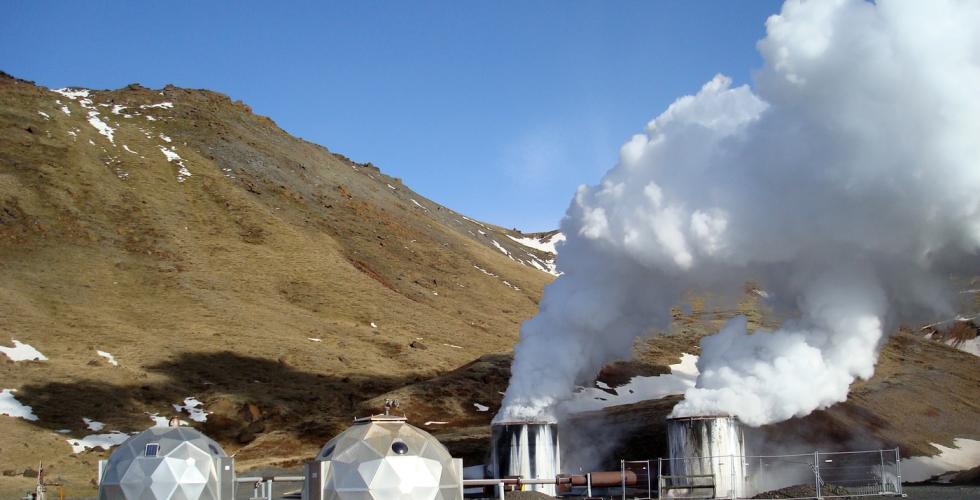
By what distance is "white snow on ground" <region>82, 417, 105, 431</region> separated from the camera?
185ft

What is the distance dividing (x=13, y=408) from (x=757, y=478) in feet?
133

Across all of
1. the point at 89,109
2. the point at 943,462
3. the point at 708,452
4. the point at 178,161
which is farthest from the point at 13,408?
the point at 89,109

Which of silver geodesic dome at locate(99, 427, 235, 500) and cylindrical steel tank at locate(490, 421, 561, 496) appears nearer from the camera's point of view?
silver geodesic dome at locate(99, 427, 235, 500)

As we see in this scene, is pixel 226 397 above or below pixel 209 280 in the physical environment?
below

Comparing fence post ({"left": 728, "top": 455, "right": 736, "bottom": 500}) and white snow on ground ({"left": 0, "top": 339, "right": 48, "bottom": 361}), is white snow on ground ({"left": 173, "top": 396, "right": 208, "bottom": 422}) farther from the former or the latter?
fence post ({"left": 728, "top": 455, "right": 736, "bottom": 500})

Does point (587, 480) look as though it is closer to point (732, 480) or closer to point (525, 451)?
point (525, 451)

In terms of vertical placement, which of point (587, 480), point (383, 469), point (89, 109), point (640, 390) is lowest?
point (587, 480)

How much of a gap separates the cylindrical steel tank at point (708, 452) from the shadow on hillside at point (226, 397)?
893 inches

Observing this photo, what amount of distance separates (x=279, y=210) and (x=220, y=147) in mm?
20967

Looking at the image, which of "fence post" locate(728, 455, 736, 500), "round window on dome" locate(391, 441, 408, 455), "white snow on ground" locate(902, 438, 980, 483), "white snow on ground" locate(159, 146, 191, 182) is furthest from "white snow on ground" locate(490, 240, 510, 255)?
"round window on dome" locate(391, 441, 408, 455)

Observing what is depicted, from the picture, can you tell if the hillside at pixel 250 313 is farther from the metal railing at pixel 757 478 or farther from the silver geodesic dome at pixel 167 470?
the silver geodesic dome at pixel 167 470

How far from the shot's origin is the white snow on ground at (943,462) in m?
48.8

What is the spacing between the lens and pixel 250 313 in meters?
85.2

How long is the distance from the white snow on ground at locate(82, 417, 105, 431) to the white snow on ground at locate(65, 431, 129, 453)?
1.13 meters
